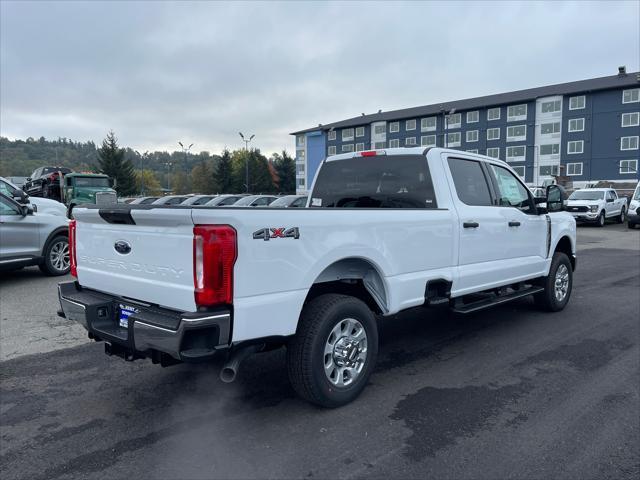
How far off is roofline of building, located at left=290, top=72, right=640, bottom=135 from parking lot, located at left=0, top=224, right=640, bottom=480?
5423 centimetres

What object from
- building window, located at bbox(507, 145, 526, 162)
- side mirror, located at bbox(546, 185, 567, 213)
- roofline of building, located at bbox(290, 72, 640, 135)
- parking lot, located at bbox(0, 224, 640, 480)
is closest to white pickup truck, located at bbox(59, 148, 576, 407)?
parking lot, located at bbox(0, 224, 640, 480)

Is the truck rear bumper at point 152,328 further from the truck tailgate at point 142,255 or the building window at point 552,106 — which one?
the building window at point 552,106

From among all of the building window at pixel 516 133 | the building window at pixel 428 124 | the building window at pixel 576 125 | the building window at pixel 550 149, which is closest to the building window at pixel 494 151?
the building window at pixel 516 133

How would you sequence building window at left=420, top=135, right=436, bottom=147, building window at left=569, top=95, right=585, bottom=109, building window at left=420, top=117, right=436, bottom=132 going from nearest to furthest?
building window at left=569, top=95, right=585, bottom=109, building window at left=420, top=117, right=436, bottom=132, building window at left=420, top=135, right=436, bottom=147

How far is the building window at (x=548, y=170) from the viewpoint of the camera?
61.4 m

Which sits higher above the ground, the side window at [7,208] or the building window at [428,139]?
the building window at [428,139]

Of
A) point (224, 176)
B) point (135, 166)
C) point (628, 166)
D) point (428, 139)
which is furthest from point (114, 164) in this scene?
point (628, 166)

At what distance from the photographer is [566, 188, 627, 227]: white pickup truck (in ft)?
80.7

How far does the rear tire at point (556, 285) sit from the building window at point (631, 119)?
195 feet

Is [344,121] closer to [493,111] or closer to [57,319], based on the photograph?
A: [493,111]

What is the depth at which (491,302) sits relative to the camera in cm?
543

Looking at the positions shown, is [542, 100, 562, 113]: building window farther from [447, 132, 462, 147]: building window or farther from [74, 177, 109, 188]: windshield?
[74, 177, 109, 188]: windshield

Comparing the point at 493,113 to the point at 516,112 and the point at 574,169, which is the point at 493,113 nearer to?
the point at 516,112

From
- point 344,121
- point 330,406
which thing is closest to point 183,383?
point 330,406
